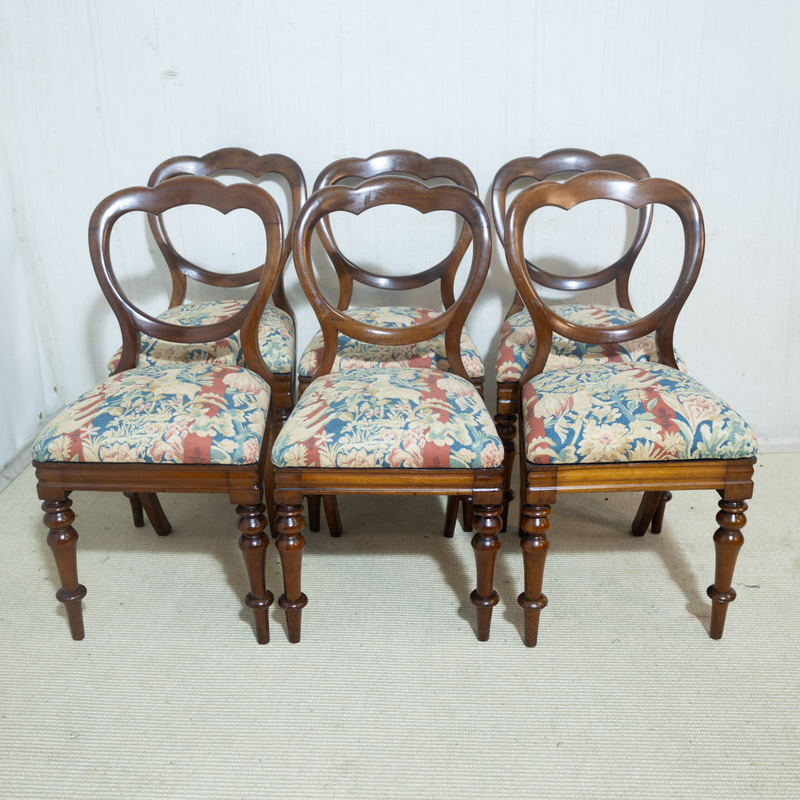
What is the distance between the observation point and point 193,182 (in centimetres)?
162

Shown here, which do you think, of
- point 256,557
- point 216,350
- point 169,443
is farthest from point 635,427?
point 216,350

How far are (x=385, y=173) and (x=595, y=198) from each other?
711 mm

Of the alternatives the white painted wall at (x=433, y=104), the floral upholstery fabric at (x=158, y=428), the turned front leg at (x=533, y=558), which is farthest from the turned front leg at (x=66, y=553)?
the white painted wall at (x=433, y=104)

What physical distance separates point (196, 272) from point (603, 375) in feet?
4.22

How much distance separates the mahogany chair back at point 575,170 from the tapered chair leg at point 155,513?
1167 millimetres

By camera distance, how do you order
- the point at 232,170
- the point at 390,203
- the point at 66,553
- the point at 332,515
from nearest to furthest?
the point at 66,553 < the point at 390,203 < the point at 332,515 < the point at 232,170

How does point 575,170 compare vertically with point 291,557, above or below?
above

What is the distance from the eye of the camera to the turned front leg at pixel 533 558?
140 centimetres

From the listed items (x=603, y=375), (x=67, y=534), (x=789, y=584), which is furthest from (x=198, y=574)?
(x=789, y=584)

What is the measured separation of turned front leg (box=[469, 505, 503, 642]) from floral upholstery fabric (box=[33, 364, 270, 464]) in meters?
0.48

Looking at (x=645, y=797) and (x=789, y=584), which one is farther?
(x=789, y=584)

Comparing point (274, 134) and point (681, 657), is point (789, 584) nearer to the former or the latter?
point (681, 657)

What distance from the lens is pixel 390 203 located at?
1561 mm

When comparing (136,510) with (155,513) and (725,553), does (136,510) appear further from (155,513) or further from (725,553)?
(725,553)
